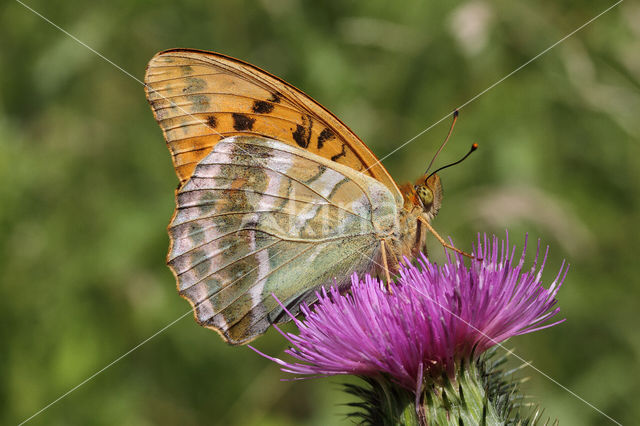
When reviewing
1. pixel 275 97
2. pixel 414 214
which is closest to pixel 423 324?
pixel 414 214

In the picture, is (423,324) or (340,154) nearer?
(423,324)

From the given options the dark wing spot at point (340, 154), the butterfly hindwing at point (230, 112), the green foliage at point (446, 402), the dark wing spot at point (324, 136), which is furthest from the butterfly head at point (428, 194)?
the green foliage at point (446, 402)

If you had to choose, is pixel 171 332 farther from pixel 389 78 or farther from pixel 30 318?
pixel 389 78

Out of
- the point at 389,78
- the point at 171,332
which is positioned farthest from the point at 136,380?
the point at 389,78

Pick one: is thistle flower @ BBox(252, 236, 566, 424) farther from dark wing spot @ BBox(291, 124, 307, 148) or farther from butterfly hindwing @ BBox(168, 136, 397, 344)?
dark wing spot @ BBox(291, 124, 307, 148)

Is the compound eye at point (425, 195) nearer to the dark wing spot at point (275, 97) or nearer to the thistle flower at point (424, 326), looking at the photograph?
the thistle flower at point (424, 326)

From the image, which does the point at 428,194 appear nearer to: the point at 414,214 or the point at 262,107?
the point at 414,214

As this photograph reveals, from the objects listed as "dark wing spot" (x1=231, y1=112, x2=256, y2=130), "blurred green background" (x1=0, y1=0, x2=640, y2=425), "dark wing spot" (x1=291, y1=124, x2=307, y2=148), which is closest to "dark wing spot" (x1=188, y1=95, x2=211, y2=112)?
"dark wing spot" (x1=231, y1=112, x2=256, y2=130)

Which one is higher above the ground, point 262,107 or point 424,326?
point 262,107
